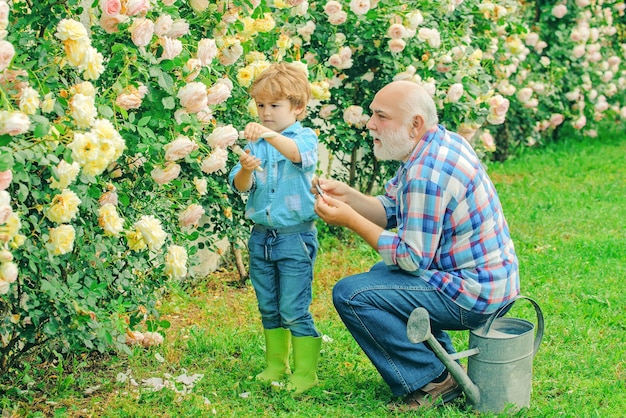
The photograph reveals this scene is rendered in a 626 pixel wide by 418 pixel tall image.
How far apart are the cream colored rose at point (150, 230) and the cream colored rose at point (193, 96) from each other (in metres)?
0.40

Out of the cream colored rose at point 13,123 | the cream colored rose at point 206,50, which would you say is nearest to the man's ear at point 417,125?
the cream colored rose at point 206,50

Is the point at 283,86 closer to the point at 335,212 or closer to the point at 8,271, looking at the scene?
the point at 335,212

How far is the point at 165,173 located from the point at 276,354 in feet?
2.80

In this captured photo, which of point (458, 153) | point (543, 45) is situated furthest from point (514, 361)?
point (543, 45)

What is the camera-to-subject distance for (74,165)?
102 inches

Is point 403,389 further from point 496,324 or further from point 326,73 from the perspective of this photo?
point 326,73

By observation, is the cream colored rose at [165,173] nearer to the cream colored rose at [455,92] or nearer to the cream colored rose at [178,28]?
the cream colored rose at [178,28]

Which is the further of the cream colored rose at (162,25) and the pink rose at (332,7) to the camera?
the pink rose at (332,7)

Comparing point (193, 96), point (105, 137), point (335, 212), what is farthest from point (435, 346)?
point (105, 137)

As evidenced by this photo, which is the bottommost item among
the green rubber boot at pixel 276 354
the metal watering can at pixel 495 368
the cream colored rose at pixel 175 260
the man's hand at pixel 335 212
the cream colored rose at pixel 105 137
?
the green rubber boot at pixel 276 354

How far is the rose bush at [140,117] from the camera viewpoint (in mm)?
2639

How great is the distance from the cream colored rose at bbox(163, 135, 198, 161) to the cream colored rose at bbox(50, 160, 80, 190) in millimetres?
464

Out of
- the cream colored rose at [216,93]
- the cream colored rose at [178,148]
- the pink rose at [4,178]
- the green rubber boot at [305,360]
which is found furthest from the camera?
the green rubber boot at [305,360]

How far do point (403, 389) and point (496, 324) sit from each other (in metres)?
0.42
